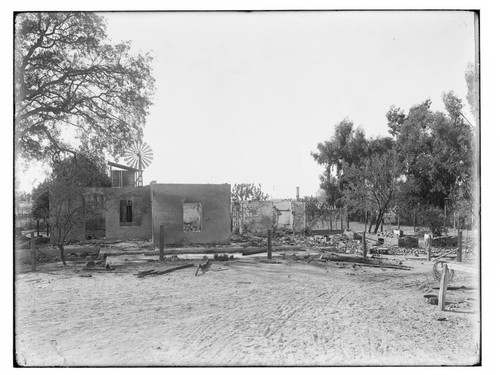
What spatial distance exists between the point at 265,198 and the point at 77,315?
1344 cm

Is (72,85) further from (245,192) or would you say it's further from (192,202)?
(245,192)

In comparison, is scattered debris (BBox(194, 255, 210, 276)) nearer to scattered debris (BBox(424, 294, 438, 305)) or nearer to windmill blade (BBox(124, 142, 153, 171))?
windmill blade (BBox(124, 142, 153, 171))

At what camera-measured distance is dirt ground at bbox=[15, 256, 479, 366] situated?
20.2 ft

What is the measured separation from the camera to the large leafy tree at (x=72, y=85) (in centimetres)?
749

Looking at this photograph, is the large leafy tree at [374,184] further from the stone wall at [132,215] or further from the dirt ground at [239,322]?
the stone wall at [132,215]

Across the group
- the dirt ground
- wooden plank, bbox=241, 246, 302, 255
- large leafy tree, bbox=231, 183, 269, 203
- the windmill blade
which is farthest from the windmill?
large leafy tree, bbox=231, 183, 269, 203

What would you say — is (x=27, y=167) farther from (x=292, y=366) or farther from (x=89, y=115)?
(x=292, y=366)

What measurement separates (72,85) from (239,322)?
5354mm

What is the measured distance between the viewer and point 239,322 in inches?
275

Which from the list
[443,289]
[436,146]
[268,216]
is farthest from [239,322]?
[268,216]

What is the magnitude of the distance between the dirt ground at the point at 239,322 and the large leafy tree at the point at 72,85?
2.83m

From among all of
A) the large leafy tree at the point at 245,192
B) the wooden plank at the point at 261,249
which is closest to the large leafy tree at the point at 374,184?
the large leafy tree at the point at 245,192

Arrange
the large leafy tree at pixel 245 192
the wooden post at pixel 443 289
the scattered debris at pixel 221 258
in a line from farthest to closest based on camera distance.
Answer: the large leafy tree at pixel 245 192
the scattered debris at pixel 221 258
the wooden post at pixel 443 289

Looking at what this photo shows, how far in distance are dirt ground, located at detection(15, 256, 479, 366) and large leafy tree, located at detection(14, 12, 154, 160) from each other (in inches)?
111
